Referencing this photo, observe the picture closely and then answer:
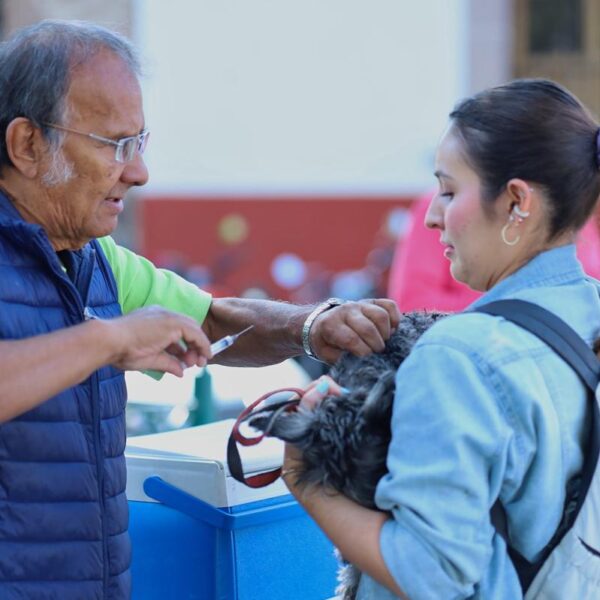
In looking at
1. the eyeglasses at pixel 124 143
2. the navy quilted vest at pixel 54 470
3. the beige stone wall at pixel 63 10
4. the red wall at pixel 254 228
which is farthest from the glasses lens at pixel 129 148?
the beige stone wall at pixel 63 10

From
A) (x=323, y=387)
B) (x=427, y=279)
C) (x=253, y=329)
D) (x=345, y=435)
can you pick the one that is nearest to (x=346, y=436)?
(x=345, y=435)

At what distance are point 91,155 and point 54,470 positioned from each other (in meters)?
0.54

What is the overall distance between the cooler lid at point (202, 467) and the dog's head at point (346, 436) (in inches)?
16.6

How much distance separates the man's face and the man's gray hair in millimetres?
17

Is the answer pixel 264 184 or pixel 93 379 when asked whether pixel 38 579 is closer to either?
pixel 93 379

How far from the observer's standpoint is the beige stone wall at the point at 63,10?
8.12 metres

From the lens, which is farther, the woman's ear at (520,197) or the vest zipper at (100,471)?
the vest zipper at (100,471)

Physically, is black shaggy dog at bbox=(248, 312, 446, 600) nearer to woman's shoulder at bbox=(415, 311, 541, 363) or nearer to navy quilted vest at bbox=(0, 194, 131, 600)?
woman's shoulder at bbox=(415, 311, 541, 363)

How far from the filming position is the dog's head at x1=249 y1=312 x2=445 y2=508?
1.63 meters

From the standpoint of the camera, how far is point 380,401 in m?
1.65

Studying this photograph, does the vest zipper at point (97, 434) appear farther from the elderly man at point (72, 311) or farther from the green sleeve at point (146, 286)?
the green sleeve at point (146, 286)

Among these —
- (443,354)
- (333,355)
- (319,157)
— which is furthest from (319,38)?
(443,354)

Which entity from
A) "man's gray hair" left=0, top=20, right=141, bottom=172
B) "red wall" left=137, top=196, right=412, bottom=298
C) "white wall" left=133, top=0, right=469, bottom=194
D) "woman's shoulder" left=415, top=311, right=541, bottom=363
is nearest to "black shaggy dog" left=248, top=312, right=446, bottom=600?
"woman's shoulder" left=415, top=311, right=541, bottom=363

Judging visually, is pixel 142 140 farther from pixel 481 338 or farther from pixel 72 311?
pixel 481 338
